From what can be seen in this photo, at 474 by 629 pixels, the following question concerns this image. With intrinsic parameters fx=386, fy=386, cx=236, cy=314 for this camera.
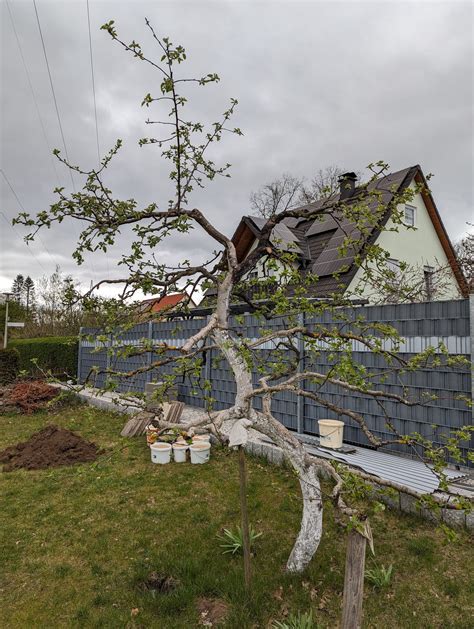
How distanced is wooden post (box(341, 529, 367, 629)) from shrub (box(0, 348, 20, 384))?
14.7 m

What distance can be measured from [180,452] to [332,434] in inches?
82.6

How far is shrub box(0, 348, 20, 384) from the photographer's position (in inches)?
→ 553

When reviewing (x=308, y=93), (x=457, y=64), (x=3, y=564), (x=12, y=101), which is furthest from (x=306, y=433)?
(x=12, y=101)

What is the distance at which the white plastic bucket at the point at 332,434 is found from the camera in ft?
16.8

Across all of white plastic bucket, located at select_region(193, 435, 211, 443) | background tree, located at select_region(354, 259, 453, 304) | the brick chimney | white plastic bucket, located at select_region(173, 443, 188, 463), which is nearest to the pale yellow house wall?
background tree, located at select_region(354, 259, 453, 304)

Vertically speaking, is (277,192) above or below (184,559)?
above

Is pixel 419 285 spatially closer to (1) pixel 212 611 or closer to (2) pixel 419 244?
(2) pixel 419 244

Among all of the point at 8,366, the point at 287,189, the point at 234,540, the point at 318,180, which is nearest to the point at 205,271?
the point at 234,540

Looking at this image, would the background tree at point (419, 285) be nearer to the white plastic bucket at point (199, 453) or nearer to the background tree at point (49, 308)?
the white plastic bucket at point (199, 453)

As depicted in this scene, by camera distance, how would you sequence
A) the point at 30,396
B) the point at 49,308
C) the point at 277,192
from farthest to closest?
the point at 277,192, the point at 49,308, the point at 30,396

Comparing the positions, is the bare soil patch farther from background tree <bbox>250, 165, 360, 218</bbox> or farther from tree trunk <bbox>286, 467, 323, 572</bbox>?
background tree <bbox>250, 165, 360, 218</bbox>

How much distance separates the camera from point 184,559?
2.90 metres

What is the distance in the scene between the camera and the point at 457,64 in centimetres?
807

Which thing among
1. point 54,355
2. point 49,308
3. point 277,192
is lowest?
point 54,355
